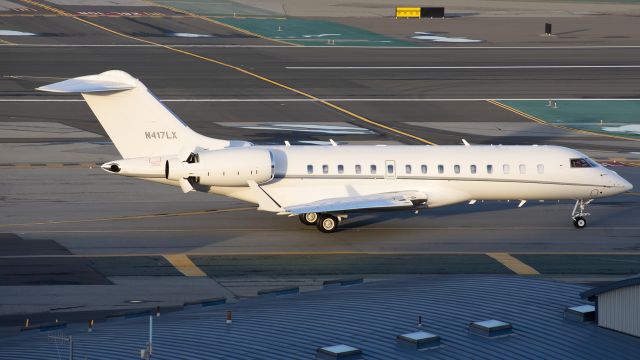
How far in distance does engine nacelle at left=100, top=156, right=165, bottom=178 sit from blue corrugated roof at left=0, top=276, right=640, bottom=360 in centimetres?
1503

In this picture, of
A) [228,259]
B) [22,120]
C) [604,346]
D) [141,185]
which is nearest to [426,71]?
[22,120]

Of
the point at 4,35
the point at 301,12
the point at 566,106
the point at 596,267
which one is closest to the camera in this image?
the point at 596,267

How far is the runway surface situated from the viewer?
4062cm

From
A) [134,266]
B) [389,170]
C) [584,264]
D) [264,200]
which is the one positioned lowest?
[134,266]

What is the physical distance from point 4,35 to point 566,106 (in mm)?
48726

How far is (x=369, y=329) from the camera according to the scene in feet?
86.6

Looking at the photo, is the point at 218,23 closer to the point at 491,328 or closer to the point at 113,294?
the point at 113,294

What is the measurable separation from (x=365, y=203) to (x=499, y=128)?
26.2 metres

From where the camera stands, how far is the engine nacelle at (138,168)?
44625mm

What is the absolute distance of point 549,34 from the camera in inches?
4200

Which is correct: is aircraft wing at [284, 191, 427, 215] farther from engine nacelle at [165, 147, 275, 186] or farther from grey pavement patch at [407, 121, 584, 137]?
grey pavement patch at [407, 121, 584, 137]

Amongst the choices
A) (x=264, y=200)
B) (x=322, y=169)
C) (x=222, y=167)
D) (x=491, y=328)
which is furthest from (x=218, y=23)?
(x=491, y=328)

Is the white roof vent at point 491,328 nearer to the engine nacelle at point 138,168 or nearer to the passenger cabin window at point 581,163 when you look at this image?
the engine nacelle at point 138,168

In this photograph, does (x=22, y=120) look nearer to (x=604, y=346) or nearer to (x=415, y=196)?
(x=415, y=196)
